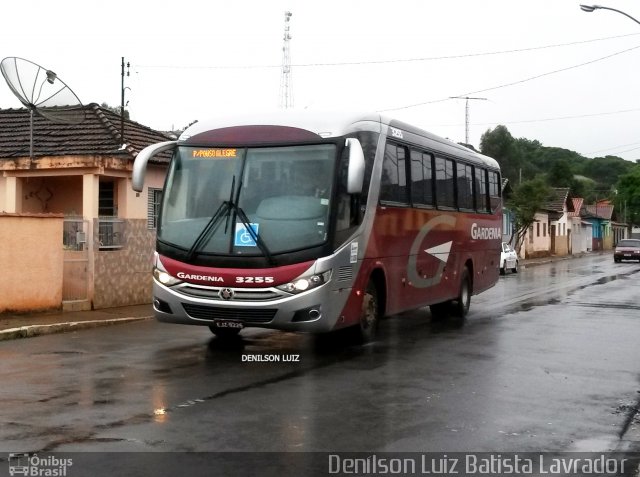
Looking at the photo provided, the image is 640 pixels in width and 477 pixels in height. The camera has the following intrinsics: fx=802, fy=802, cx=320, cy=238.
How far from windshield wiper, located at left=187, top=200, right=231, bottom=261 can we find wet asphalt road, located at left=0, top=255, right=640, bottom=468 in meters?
1.44

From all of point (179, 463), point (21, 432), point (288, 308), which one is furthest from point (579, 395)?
point (21, 432)

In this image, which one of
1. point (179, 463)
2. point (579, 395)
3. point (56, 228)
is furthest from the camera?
point (56, 228)

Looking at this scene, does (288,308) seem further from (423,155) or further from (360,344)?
(423,155)

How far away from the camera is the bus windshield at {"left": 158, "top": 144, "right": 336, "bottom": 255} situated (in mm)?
10125

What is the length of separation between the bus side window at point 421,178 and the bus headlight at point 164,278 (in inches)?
180

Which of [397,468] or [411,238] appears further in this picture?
[411,238]

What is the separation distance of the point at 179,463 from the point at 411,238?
7953 mm

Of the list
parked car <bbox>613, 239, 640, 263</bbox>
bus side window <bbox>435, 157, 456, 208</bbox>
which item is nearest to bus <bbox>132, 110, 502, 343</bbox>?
bus side window <bbox>435, 157, 456, 208</bbox>

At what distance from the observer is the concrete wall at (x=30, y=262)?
14.5m

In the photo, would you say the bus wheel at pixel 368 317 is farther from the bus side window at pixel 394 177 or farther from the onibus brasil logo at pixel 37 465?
the onibus brasil logo at pixel 37 465

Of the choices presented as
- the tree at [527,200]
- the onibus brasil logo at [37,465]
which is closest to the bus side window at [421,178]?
the onibus brasil logo at [37,465]

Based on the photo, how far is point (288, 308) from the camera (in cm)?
997

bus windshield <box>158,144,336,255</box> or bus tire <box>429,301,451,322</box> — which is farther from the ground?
bus windshield <box>158,144,336,255</box>

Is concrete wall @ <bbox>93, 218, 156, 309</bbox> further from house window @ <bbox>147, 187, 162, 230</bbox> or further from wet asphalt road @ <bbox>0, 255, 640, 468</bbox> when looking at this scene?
wet asphalt road @ <bbox>0, 255, 640, 468</bbox>
